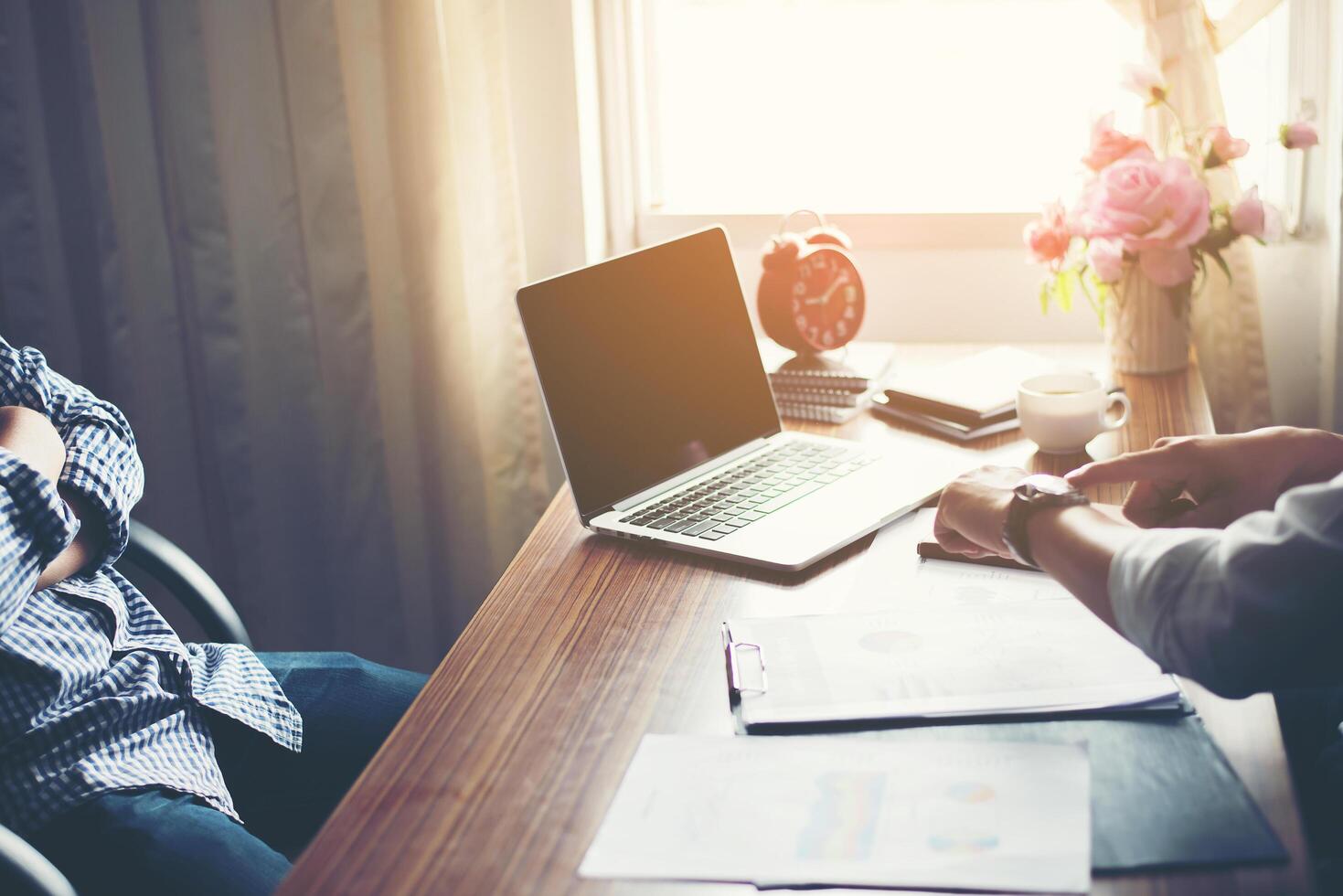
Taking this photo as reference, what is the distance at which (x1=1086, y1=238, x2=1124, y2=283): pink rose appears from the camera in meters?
1.52

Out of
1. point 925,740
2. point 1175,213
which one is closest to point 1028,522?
point 925,740

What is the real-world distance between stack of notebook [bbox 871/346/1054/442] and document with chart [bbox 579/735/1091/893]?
2.37ft

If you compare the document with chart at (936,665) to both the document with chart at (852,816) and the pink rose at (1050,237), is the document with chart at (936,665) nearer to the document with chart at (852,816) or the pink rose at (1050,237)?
the document with chart at (852,816)

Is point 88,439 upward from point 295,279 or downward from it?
downward

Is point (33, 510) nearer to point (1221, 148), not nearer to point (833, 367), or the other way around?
A: point (833, 367)

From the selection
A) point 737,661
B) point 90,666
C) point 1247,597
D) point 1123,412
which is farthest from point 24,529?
point 1123,412

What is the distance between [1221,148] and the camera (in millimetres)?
1529

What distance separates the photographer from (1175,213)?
4.88 ft

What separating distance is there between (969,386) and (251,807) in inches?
38.5

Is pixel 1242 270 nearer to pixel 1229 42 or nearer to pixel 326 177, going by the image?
pixel 1229 42

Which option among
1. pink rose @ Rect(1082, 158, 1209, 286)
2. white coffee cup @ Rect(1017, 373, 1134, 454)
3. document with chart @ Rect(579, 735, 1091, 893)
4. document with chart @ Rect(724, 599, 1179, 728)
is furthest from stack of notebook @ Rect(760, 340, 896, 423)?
document with chart @ Rect(579, 735, 1091, 893)

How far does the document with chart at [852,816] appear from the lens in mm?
690

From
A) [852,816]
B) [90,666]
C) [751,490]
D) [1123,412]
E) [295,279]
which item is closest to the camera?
[852,816]

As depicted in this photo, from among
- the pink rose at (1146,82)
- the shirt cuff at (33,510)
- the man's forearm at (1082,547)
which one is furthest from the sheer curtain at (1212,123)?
the shirt cuff at (33,510)
